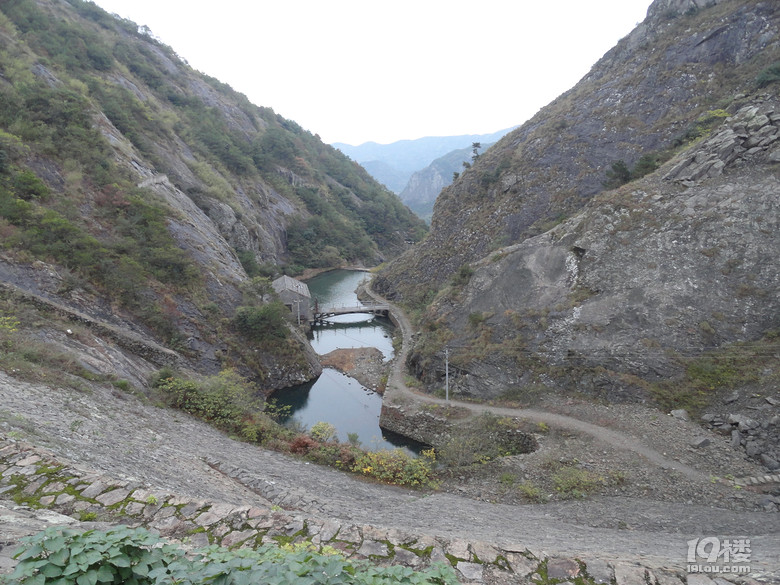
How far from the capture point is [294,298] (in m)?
42.2

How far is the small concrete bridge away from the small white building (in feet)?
3.90

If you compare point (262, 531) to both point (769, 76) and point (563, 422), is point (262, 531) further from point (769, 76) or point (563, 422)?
point (769, 76)

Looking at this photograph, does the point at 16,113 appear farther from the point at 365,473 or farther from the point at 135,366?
the point at 365,473

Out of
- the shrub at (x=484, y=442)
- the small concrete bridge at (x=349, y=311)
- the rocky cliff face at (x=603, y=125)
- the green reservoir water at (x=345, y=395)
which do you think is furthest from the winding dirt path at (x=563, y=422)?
the rocky cliff face at (x=603, y=125)

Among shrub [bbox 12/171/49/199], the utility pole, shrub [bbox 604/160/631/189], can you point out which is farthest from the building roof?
shrub [bbox 604/160/631/189]

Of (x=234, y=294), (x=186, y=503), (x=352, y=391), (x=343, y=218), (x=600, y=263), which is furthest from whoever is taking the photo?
(x=343, y=218)

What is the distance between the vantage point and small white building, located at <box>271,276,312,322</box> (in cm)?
4172

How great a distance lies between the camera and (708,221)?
21094 mm

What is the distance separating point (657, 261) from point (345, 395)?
69.2 feet

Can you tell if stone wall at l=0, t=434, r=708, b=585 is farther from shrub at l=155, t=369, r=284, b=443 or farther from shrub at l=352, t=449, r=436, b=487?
shrub at l=155, t=369, r=284, b=443

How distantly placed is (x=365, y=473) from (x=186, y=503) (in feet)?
28.7

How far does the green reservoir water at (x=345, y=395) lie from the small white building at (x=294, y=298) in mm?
2466

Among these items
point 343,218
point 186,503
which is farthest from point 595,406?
point 343,218

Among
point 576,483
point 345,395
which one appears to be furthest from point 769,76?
point 345,395
